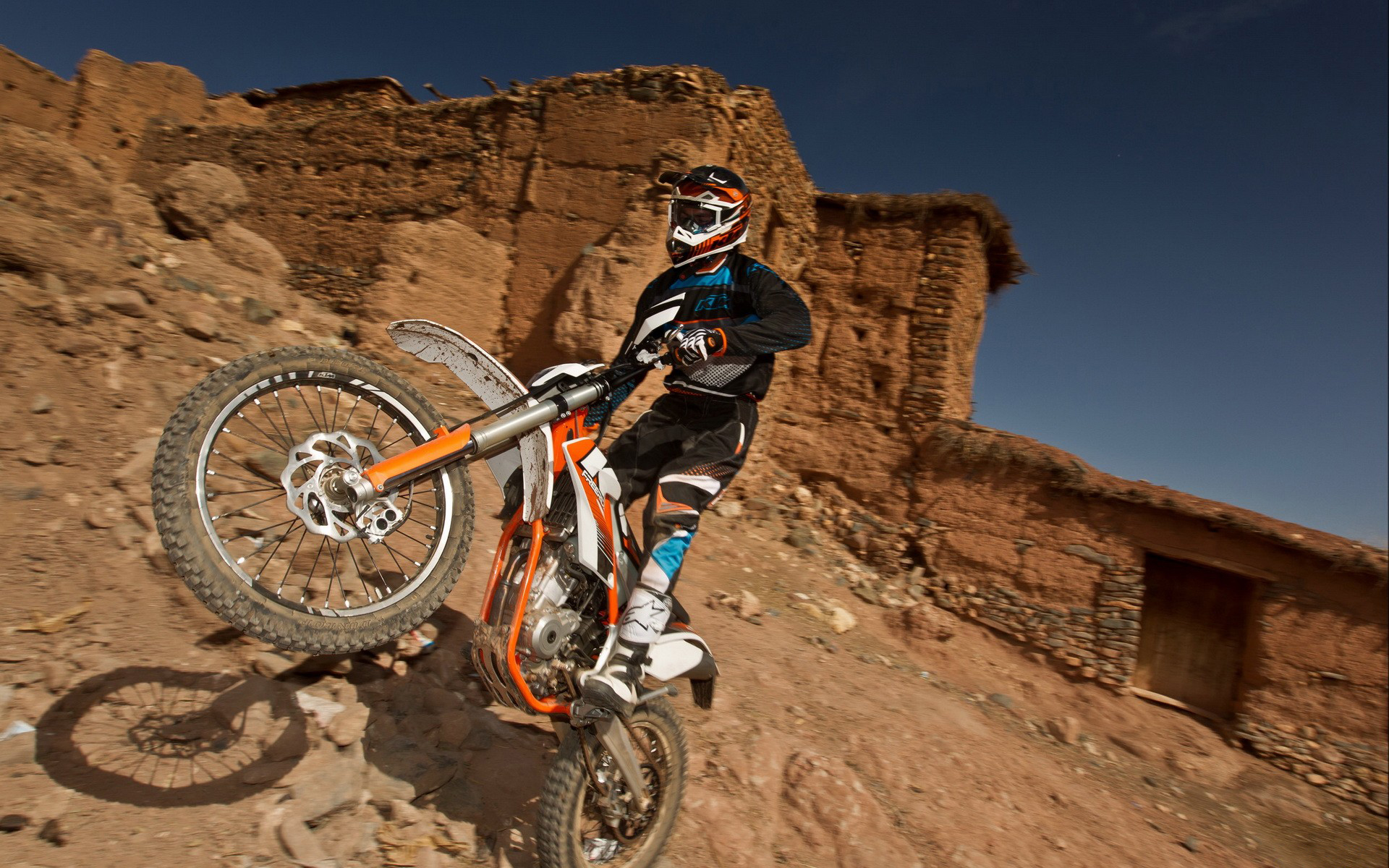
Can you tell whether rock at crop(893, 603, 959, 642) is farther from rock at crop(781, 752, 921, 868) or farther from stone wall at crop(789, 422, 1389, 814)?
rock at crop(781, 752, 921, 868)

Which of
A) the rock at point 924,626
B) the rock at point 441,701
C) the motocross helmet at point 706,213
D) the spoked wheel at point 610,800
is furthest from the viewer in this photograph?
the rock at point 924,626

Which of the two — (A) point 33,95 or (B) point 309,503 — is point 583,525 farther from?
(A) point 33,95

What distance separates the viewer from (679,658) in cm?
277

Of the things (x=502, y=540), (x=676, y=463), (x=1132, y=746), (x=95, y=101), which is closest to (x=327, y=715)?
(x=502, y=540)

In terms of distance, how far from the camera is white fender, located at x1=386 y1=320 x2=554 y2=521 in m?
2.46

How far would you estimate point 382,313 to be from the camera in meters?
8.54

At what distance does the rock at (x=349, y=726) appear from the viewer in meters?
2.81

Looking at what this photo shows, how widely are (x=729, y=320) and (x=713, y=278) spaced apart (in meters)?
0.21

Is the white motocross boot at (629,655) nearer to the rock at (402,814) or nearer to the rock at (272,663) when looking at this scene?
the rock at (402,814)

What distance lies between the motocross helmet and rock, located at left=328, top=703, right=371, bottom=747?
2.35m

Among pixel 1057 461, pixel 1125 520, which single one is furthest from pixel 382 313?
pixel 1125 520

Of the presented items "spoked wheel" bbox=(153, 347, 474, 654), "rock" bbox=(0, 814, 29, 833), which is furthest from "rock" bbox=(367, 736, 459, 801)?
"rock" bbox=(0, 814, 29, 833)

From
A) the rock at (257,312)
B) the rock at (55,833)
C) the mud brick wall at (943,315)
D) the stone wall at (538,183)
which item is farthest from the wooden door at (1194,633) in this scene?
the rock at (257,312)

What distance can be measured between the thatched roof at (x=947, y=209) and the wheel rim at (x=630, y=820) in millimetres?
9925
